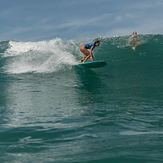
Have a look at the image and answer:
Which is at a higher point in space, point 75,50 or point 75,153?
point 75,50

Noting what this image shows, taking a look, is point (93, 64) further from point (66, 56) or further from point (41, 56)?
point (41, 56)

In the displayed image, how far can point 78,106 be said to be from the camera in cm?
1559

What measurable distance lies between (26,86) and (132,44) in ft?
47.2

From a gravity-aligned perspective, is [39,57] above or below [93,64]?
above

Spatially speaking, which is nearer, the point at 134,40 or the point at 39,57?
the point at 39,57

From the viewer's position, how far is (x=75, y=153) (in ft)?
31.8

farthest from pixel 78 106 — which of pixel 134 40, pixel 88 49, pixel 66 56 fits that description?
pixel 134 40

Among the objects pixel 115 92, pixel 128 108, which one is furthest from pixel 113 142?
pixel 115 92

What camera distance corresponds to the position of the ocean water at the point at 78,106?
990cm

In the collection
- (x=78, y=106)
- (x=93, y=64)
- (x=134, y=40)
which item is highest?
(x=134, y=40)

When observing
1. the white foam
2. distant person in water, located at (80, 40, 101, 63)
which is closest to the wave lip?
the white foam

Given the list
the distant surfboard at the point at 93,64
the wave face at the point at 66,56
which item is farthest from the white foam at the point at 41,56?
the distant surfboard at the point at 93,64

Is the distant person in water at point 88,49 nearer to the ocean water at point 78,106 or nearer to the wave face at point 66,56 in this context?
the ocean water at point 78,106

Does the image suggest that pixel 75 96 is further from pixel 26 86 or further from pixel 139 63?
pixel 139 63
